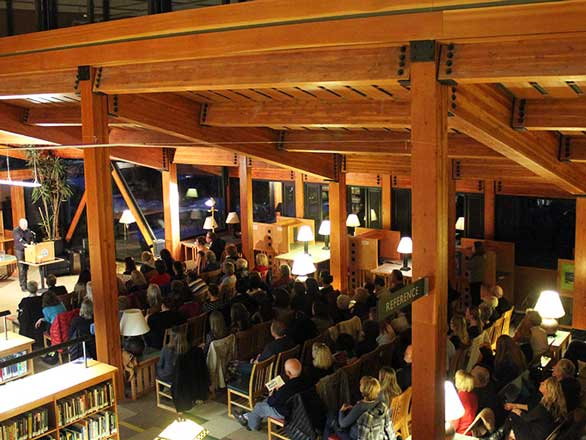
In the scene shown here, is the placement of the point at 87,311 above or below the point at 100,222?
below

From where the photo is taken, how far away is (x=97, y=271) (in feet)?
24.8

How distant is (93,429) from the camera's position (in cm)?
651

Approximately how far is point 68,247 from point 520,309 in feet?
34.8

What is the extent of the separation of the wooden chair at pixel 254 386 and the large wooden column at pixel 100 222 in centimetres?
143

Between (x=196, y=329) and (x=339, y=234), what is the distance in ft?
13.5

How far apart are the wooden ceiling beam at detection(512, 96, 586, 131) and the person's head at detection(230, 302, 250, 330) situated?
13.2ft

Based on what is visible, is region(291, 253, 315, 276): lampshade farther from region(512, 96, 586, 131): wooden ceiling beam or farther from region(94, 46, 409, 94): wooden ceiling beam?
region(512, 96, 586, 131): wooden ceiling beam

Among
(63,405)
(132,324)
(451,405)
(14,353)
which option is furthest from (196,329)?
(451,405)

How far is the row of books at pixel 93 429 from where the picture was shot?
636 centimetres

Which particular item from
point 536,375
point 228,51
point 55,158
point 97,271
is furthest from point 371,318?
point 55,158

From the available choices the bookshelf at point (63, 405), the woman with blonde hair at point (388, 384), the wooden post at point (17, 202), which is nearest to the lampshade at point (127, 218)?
the wooden post at point (17, 202)

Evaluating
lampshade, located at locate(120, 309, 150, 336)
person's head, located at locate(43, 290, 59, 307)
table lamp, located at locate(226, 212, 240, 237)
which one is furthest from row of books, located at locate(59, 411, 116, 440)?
table lamp, located at locate(226, 212, 240, 237)

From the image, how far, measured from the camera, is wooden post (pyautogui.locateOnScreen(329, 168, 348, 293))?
12008 mm

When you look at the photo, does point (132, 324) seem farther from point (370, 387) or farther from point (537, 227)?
point (537, 227)
